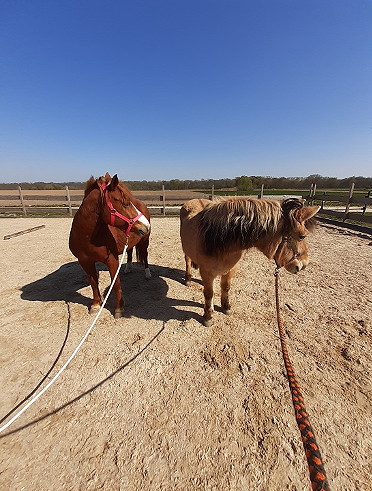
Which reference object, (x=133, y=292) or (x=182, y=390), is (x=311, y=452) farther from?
(x=133, y=292)

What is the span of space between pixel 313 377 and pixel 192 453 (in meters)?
1.52

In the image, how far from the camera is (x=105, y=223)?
3219 mm

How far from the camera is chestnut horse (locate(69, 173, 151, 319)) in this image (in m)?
2.96

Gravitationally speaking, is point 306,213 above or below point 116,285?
above

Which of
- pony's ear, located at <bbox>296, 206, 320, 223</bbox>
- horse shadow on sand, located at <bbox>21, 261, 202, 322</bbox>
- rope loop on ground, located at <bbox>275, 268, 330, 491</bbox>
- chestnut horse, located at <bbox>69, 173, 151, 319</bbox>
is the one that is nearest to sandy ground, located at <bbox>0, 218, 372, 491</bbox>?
horse shadow on sand, located at <bbox>21, 261, 202, 322</bbox>

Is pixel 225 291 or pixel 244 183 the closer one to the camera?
pixel 225 291

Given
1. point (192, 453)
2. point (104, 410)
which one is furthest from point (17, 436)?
point (192, 453)

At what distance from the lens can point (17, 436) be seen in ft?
6.13

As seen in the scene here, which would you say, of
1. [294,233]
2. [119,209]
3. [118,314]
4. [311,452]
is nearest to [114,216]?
[119,209]

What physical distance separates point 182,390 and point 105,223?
235cm

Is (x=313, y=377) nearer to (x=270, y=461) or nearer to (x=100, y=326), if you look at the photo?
(x=270, y=461)

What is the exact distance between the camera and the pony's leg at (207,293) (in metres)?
3.13

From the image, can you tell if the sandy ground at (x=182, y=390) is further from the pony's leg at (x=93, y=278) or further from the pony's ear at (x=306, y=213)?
the pony's ear at (x=306, y=213)

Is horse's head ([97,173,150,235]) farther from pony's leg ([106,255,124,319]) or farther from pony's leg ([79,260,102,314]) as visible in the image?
pony's leg ([79,260,102,314])
